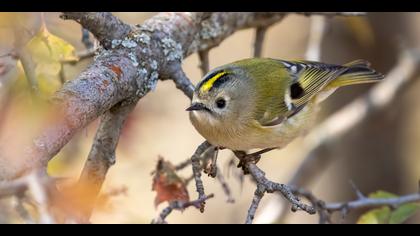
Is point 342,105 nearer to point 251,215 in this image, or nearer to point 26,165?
point 251,215

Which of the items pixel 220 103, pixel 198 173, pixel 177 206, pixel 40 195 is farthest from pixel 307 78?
pixel 40 195

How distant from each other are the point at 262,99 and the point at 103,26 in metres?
0.78

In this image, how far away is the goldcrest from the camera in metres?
2.21

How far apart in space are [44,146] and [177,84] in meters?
0.75

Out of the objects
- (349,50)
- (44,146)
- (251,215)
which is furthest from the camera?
(349,50)

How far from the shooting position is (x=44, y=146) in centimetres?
143

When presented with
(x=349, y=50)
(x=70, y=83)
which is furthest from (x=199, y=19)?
(x=349, y=50)

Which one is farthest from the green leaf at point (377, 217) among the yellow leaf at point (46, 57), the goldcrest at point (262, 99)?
the yellow leaf at point (46, 57)

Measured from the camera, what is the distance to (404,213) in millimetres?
2186

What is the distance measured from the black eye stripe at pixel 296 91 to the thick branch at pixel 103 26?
0.80 meters

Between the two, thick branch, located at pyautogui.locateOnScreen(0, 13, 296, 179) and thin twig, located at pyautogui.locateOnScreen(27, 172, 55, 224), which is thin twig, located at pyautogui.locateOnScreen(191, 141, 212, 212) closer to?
thick branch, located at pyautogui.locateOnScreen(0, 13, 296, 179)

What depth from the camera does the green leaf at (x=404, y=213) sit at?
2.18 m

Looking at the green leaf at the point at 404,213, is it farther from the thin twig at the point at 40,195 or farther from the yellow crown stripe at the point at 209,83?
the thin twig at the point at 40,195

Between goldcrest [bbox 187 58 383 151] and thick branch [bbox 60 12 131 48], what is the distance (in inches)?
12.5
